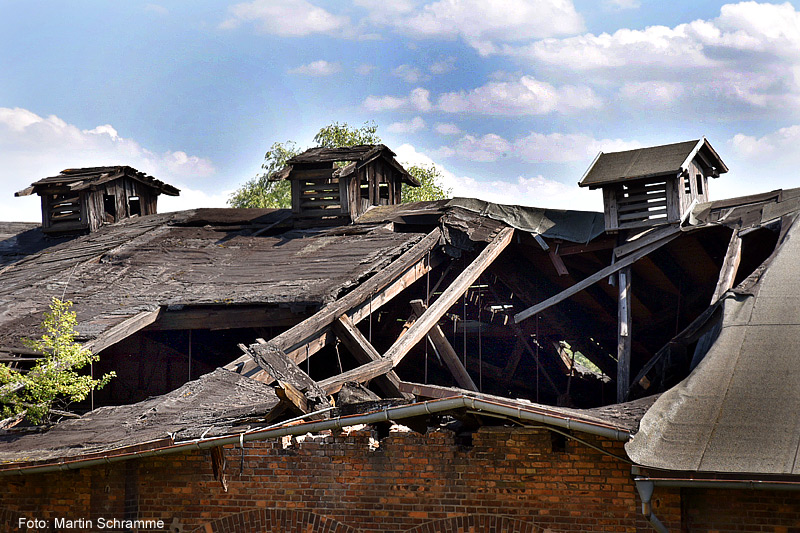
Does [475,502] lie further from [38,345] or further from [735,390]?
[38,345]

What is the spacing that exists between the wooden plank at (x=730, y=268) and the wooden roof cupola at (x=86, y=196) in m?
14.5

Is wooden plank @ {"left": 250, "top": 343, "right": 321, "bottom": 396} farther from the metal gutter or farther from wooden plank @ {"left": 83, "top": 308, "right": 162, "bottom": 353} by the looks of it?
wooden plank @ {"left": 83, "top": 308, "right": 162, "bottom": 353}

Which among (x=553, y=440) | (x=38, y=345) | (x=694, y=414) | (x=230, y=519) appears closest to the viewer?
(x=694, y=414)

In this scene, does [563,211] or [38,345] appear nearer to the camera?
[38,345]

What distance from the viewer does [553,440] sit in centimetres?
816

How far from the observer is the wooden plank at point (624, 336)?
13961 mm

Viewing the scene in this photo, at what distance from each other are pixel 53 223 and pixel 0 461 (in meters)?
12.8

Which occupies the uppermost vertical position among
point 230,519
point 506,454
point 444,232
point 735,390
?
point 444,232

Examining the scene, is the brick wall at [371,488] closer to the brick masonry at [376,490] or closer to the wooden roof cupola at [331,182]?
the brick masonry at [376,490]

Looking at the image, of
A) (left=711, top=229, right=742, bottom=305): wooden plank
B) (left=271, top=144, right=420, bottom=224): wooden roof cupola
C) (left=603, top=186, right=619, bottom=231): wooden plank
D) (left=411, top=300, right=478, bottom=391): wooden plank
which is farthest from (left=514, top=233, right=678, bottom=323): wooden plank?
(left=271, top=144, right=420, bottom=224): wooden roof cupola

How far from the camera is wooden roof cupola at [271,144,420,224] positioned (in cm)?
1797

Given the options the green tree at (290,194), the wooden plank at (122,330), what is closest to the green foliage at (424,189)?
the green tree at (290,194)

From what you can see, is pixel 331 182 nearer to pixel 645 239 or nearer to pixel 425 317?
pixel 425 317

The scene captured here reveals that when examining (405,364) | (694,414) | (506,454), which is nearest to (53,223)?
(405,364)
